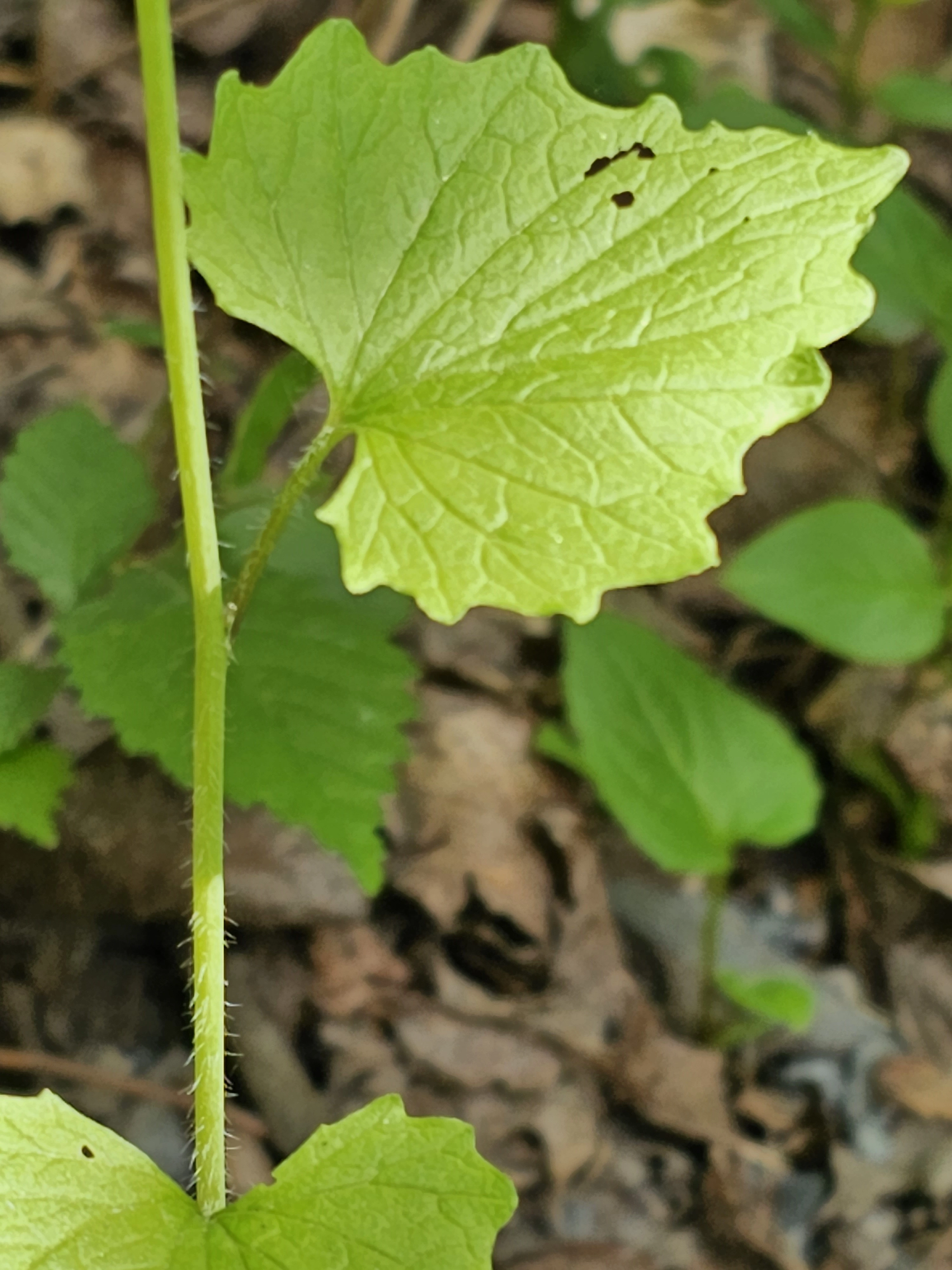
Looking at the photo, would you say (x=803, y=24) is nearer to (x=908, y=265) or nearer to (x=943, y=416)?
(x=908, y=265)

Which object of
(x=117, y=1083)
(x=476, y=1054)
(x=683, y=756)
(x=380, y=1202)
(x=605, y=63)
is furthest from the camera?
(x=605, y=63)

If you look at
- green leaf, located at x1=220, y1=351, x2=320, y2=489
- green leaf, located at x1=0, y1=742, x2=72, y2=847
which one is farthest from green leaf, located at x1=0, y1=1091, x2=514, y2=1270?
green leaf, located at x1=220, y1=351, x2=320, y2=489

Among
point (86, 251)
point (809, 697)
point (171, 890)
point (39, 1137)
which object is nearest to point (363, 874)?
point (39, 1137)

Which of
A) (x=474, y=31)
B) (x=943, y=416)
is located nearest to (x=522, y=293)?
(x=943, y=416)

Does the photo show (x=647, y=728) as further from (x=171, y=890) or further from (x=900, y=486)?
(x=900, y=486)

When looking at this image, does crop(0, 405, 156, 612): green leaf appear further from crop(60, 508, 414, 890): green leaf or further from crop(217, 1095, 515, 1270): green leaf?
crop(217, 1095, 515, 1270): green leaf

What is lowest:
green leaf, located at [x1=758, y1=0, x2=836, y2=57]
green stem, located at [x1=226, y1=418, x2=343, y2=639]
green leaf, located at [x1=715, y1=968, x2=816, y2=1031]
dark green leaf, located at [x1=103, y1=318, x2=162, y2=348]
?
green leaf, located at [x1=715, y1=968, x2=816, y2=1031]
